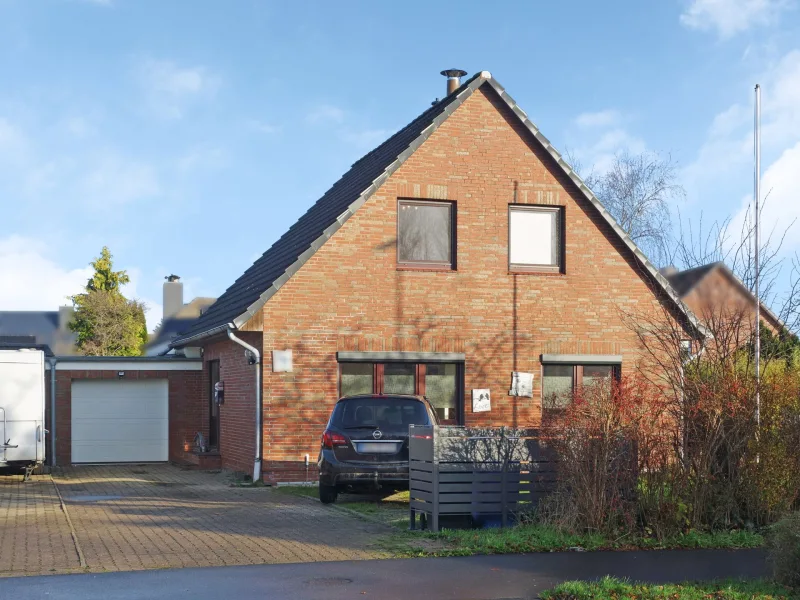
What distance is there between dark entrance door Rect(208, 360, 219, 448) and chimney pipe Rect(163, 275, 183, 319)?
35.7 metres

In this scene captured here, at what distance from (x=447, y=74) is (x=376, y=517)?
12.7 meters

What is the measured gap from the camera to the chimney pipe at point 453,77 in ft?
77.7

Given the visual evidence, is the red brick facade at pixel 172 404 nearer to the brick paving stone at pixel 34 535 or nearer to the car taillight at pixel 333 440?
the brick paving stone at pixel 34 535

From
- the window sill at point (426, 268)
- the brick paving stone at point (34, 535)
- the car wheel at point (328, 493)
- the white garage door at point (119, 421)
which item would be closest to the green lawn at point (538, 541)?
the car wheel at point (328, 493)

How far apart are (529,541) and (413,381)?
878 centimetres

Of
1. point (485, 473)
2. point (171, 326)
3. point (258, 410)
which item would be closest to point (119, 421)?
point (258, 410)

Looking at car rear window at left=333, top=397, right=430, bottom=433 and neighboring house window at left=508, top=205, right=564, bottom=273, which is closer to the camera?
car rear window at left=333, top=397, right=430, bottom=433

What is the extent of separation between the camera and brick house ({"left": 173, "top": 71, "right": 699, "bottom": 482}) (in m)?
19.2

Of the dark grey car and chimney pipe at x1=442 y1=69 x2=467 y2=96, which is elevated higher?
chimney pipe at x1=442 y1=69 x2=467 y2=96

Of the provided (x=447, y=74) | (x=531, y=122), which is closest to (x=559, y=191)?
(x=531, y=122)

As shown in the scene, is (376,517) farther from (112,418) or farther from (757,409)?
(112,418)

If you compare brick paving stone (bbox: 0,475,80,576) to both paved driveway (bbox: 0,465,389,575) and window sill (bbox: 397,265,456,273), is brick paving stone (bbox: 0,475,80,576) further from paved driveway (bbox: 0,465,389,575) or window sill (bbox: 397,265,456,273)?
window sill (bbox: 397,265,456,273)

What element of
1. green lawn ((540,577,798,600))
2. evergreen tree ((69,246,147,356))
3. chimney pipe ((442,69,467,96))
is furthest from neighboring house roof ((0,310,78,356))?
green lawn ((540,577,798,600))

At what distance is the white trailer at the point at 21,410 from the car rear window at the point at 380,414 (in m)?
8.49
